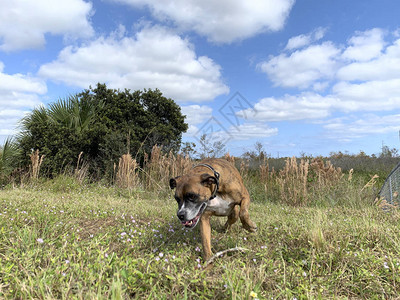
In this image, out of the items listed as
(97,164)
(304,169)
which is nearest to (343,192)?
(304,169)

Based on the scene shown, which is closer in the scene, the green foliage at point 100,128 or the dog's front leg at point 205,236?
the dog's front leg at point 205,236

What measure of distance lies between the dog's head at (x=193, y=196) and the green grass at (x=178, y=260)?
1.37ft

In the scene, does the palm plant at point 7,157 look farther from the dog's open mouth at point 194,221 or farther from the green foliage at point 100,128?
the dog's open mouth at point 194,221

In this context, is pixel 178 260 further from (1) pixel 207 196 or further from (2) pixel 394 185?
(2) pixel 394 185

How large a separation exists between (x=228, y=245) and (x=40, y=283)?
216 cm

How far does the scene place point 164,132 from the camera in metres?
12.7

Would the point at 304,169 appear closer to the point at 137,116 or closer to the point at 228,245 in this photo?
the point at 228,245

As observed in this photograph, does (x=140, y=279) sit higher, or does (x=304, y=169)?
(x=304, y=169)

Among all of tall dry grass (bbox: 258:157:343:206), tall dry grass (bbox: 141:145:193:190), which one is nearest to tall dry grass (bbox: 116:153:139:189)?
tall dry grass (bbox: 141:145:193:190)

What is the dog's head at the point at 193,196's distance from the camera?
2.99 meters

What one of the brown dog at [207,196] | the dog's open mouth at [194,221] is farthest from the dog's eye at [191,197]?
the dog's open mouth at [194,221]

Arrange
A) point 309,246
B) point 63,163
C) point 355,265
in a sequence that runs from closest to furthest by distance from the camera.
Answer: point 355,265
point 309,246
point 63,163

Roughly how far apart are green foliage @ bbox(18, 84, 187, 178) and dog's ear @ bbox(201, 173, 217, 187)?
25.7 ft

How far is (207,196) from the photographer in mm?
3148
